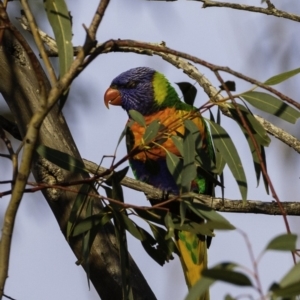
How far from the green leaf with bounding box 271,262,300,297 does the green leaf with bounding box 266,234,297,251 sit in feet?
0.10

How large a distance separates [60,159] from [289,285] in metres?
0.72

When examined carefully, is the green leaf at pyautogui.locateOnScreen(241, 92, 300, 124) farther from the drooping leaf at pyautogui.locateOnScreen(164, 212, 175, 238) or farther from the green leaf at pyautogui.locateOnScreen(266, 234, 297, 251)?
the green leaf at pyautogui.locateOnScreen(266, 234, 297, 251)

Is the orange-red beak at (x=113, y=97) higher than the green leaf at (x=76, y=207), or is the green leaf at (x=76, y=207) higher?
the orange-red beak at (x=113, y=97)

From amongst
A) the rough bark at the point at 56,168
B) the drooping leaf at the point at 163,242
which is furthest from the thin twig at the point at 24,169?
the rough bark at the point at 56,168

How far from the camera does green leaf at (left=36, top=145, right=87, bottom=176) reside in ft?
4.54

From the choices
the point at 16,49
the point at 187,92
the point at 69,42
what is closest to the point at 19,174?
the point at 69,42

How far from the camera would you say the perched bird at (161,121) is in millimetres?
2141

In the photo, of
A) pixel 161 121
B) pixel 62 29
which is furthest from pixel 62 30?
pixel 161 121

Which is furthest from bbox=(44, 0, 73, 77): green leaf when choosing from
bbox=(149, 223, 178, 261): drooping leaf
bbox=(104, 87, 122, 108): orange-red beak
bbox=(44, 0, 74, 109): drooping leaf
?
bbox=(104, 87, 122, 108): orange-red beak

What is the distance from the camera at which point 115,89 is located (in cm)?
299

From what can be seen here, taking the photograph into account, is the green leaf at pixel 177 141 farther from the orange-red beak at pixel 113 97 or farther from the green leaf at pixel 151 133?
the orange-red beak at pixel 113 97

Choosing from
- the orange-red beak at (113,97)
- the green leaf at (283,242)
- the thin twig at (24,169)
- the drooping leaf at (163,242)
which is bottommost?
the green leaf at (283,242)

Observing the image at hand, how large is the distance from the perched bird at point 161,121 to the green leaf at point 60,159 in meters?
0.35

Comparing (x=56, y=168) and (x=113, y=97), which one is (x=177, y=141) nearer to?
(x=56, y=168)
